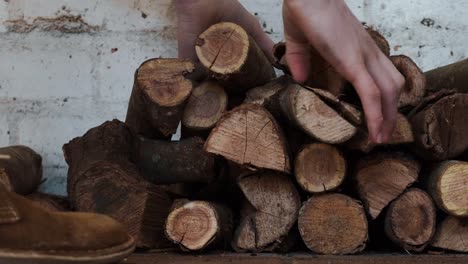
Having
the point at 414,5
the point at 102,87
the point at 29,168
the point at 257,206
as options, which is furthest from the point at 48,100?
the point at 414,5

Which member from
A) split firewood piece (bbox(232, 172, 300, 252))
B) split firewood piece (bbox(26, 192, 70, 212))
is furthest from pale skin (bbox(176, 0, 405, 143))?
split firewood piece (bbox(26, 192, 70, 212))

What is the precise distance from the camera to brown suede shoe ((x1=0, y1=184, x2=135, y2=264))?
98cm

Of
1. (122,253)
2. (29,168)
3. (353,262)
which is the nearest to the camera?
(122,253)

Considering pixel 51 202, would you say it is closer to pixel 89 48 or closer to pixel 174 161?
pixel 174 161

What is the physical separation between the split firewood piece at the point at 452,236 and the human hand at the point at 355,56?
23cm

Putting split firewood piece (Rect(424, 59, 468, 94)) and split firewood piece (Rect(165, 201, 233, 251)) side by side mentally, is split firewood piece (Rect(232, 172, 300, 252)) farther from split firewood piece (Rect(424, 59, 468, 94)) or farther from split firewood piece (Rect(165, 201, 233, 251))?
split firewood piece (Rect(424, 59, 468, 94))

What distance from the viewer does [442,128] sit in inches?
48.3

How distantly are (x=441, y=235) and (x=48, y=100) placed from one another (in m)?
1.12

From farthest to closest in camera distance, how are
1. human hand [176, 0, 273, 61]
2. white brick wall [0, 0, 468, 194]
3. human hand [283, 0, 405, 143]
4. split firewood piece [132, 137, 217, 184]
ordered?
1. white brick wall [0, 0, 468, 194]
2. human hand [176, 0, 273, 61]
3. split firewood piece [132, 137, 217, 184]
4. human hand [283, 0, 405, 143]

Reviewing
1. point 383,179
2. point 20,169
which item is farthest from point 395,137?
point 20,169

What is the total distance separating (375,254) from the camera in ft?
4.00

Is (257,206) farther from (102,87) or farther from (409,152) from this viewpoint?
(102,87)

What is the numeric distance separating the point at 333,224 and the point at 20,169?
2.43ft

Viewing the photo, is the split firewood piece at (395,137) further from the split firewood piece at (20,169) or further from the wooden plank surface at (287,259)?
the split firewood piece at (20,169)
